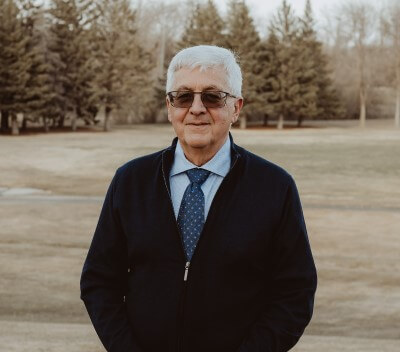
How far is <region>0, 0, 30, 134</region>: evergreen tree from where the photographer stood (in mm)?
45594

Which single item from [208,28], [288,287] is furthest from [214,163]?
[208,28]

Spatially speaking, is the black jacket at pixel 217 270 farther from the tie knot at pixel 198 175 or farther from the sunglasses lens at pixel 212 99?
the sunglasses lens at pixel 212 99

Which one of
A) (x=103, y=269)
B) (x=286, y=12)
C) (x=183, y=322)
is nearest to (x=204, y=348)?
(x=183, y=322)

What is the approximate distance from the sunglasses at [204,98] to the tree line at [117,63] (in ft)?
148

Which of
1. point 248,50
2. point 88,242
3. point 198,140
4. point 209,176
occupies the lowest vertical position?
point 88,242

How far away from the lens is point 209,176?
8.28 feet

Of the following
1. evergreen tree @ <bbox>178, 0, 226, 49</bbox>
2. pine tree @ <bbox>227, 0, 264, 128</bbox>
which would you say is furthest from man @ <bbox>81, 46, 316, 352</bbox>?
evergreen tree @ <bbox>178, 0, 226, 49</bbox>

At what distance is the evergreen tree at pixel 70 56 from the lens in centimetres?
5244

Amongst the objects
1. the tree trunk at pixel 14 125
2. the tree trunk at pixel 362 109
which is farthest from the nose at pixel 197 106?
the tree trunk at pixel 362 109

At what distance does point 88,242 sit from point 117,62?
44522 mm

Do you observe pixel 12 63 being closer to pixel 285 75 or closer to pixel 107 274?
pixel 285 75

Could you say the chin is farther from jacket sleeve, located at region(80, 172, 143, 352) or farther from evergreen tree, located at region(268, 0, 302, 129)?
evergreen tree, located at region(268, 0, 302, 129)

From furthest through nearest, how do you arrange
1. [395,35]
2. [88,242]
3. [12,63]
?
[395,35] → [12,63] → [88,242]

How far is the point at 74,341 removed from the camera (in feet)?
17.8
